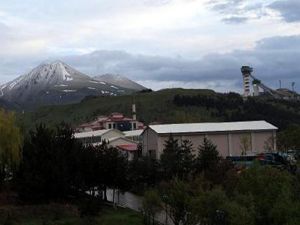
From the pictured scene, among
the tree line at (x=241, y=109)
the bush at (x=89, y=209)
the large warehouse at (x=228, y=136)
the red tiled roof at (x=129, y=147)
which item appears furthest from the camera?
the tree line at (x=241, y=109)

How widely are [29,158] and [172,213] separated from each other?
1944 centimetres

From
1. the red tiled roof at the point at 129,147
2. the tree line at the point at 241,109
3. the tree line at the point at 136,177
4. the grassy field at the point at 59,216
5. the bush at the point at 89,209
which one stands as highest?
the tree line at the point at 241,109

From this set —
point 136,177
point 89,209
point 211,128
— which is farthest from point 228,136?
point 89,209

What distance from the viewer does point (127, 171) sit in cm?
5456

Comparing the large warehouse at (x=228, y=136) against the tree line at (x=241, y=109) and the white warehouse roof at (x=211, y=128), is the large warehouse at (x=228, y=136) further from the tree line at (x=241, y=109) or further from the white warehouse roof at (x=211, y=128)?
the tree line at (x=241, y=109)

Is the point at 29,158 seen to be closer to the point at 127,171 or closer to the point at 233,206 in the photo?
the point at 127,171

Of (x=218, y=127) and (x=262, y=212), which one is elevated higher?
(x=218, y=127)

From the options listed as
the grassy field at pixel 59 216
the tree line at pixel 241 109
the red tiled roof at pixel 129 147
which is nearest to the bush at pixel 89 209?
the grassy field at pixel 59 216

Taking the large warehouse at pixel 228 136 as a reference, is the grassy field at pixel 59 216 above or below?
below

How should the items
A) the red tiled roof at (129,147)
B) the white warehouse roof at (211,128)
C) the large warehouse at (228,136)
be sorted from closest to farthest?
1. the large warehouse at (228,136)
2. the white warehouse roof at (211,128)
3. the red tiled roof at (129,147)

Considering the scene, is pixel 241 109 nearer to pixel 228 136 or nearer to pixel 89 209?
pixel 228 136

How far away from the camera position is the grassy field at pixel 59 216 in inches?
1502

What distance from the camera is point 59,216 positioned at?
4141 centimetres

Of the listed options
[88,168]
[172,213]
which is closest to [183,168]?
[88,168]
